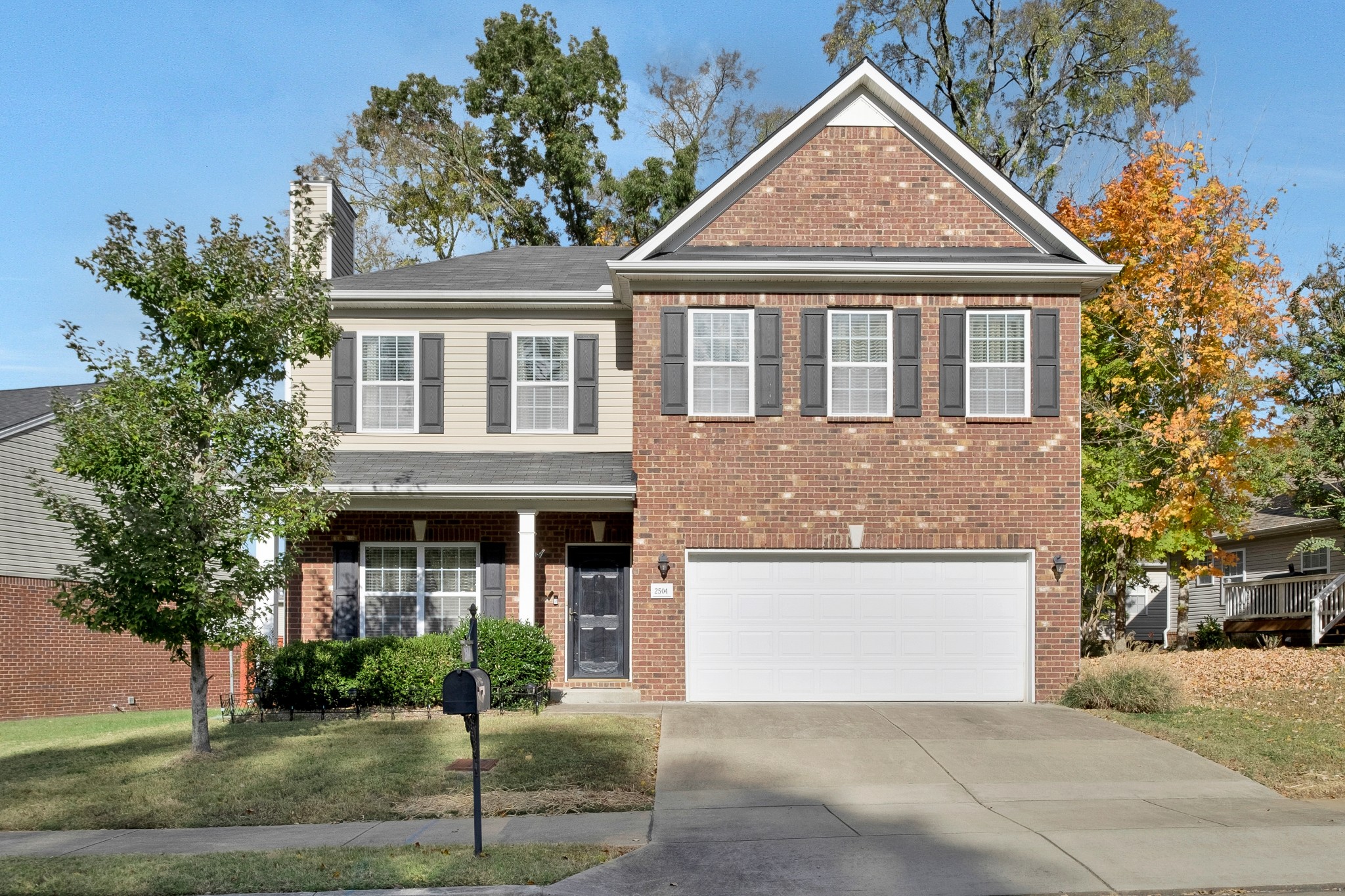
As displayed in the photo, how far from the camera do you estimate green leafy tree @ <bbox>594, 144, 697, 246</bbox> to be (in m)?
32.0

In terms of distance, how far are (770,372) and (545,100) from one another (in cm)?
2083

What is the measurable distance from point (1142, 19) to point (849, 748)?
24.3m

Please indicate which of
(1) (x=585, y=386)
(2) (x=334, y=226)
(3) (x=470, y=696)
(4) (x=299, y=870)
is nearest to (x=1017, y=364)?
(1) (x=585, y=386)

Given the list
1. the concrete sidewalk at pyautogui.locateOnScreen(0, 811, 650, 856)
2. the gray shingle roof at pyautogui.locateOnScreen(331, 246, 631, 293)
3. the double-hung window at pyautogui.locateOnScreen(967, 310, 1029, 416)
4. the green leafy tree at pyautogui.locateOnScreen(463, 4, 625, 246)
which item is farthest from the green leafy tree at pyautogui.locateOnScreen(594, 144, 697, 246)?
the concrete sidewalk at pyautogui.locateOnScreen(0, 811, 650, 856)

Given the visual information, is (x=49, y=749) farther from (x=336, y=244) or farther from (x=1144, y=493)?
(x=1144, y=493)

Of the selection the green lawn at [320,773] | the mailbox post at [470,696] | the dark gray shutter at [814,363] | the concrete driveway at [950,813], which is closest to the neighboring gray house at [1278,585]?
the concrete driveway at [950,813]

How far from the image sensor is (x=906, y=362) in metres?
15.3

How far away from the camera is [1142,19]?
1131 inches

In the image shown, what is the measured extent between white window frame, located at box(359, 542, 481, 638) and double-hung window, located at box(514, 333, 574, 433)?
6.54 ft

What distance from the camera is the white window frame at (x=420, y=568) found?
16.4 meters

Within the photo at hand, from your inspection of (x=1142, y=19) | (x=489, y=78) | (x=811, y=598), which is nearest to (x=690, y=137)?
(x=489, y=78)

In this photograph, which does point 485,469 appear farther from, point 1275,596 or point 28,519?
point 1275,596

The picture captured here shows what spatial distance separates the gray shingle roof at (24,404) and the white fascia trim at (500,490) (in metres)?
7.32

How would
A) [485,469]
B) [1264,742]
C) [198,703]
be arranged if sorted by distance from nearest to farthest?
[1264,742] < [198,703] < [485,469]
